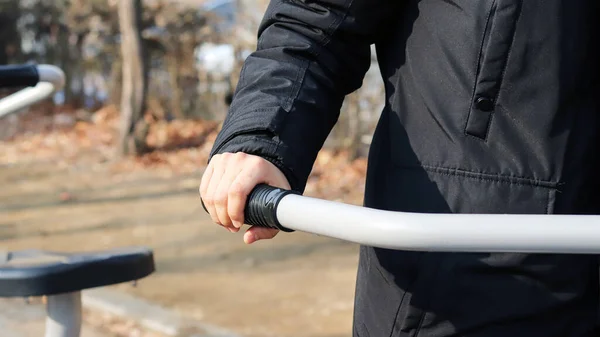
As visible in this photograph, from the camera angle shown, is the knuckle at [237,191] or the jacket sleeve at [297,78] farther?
the jacket sleeve at [297,78]

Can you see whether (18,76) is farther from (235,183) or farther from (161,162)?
(161,162)

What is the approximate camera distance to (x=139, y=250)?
2.01 m

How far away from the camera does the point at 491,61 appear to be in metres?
1.36

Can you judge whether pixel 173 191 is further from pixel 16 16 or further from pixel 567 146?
pixel 16 16

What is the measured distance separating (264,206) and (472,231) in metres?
0.37

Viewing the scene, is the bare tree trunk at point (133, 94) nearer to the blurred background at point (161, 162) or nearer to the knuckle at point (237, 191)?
the blurred background at point (161, 162)

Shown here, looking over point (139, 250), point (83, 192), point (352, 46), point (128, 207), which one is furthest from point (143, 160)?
point (352, 46)

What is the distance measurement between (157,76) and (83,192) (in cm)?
398

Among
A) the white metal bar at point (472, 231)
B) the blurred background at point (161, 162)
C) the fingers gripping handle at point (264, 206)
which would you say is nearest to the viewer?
the white metal bar at point (472, 231)

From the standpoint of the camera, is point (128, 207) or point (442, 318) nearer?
point (442, 318)

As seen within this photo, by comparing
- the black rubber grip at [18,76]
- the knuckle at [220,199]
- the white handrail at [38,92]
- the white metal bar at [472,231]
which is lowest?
the white handrail at [38,92]

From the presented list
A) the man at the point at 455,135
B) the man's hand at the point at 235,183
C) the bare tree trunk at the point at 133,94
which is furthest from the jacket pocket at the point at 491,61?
the bare tree trunk at the point at 133,94

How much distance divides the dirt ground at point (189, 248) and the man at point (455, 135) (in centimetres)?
240

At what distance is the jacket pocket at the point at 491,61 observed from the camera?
1.33 m
